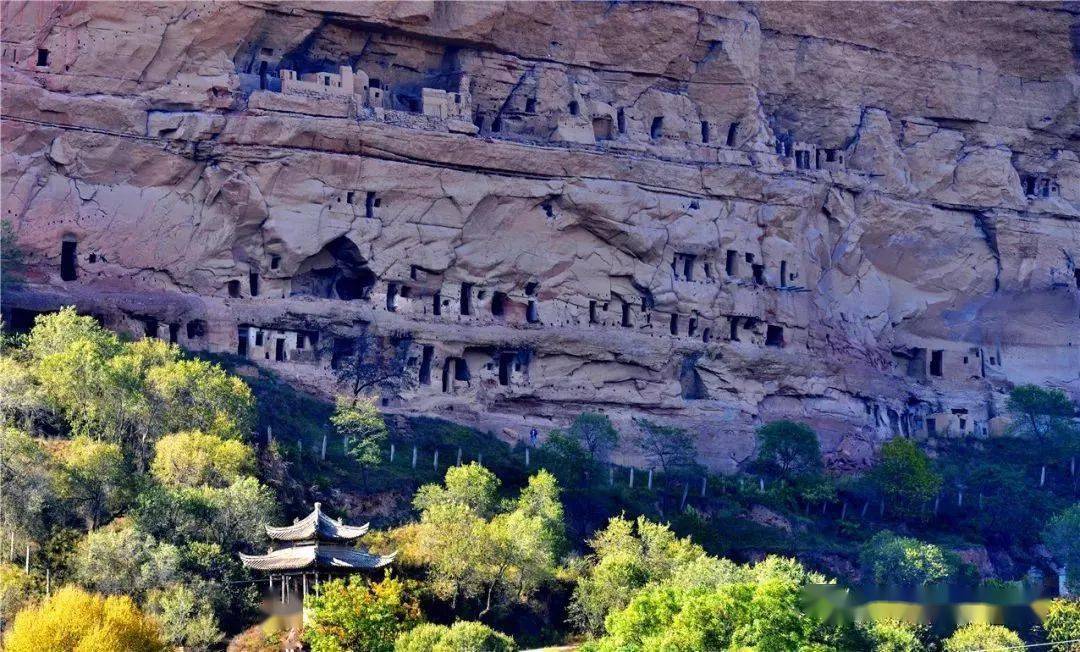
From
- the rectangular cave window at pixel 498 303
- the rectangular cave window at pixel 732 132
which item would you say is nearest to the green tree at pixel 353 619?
the rectangular cave window at pixel 498 303

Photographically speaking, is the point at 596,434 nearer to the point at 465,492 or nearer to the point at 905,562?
the point at 465,492

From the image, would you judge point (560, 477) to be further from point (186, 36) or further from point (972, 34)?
point (972, 34)

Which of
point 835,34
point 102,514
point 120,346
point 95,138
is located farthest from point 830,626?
point 835,34

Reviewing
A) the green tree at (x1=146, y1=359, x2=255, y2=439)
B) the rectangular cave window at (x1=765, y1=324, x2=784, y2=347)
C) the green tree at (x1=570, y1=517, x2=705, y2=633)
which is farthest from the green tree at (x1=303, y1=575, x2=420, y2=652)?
the rectangular cave window at (x1=765, y1=324, x2=784, y2=347)

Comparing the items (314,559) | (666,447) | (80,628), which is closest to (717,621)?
(314,559)

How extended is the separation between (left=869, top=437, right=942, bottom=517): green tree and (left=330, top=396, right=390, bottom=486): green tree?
12.5 metres

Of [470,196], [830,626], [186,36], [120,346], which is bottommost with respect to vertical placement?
[830,626]

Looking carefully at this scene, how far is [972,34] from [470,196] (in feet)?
53.1

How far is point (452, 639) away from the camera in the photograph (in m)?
33.5

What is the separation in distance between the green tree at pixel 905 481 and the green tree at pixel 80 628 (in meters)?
22.7

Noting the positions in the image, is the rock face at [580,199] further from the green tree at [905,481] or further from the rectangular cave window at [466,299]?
the green tree at [905,481]

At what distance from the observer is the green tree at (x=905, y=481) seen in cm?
4984

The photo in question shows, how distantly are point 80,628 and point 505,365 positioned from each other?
21.4 m

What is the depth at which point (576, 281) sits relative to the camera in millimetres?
52531
